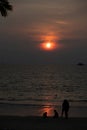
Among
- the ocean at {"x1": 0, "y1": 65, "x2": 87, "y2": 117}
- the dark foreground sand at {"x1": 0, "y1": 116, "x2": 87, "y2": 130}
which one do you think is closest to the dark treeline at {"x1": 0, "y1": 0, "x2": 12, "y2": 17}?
the dark foreground sand at {"x1": 0, "y1": 116, "x2": 87, "y2": 130}

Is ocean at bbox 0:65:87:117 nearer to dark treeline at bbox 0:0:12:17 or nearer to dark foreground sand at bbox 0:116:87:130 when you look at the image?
dark foreground sand at bbox 0:116:87:130

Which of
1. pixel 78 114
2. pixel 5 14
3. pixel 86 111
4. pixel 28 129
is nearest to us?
pixel 28 129

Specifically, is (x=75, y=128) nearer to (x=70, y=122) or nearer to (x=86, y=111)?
(x=70, y=122)

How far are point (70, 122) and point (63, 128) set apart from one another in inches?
113

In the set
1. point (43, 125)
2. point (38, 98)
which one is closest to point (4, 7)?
point (43, 125)

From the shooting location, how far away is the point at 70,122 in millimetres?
27188

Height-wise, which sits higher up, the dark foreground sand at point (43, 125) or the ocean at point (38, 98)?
the ocean at point (38, 98)

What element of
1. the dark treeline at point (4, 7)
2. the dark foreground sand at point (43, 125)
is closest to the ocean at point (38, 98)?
the dark foreground sand at point (43, 125)

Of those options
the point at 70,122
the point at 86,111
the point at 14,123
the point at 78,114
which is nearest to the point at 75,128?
the point at 70,122

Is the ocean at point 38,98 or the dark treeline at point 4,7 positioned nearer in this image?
the dark treeline at point 4,7

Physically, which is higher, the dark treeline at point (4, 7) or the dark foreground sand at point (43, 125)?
the dark treeline at point (4, 7)

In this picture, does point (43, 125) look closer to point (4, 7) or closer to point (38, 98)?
point (4, 7)

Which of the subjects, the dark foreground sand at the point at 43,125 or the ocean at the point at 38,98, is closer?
the dark foreground sand at the point at 43,125

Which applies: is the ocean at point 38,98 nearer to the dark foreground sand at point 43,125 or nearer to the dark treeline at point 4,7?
the dark foreground sand at point 43,125
